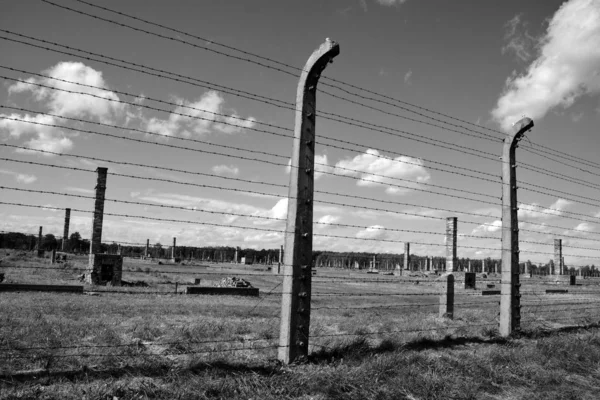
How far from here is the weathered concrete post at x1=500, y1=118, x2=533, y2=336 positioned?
678 centimetres

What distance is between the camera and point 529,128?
7.12 m

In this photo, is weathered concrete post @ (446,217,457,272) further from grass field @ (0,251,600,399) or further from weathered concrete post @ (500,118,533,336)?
weathered concrete post @ (500,118,533,336)

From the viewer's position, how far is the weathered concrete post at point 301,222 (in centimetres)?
437

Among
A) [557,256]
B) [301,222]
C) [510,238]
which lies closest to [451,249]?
[557,256]

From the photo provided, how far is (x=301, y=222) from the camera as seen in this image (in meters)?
4.47

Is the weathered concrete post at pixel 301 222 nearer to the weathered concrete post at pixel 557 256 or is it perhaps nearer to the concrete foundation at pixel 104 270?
the concrete foundation at pixel 104 270

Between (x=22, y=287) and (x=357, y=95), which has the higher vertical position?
(x=357, y=95)

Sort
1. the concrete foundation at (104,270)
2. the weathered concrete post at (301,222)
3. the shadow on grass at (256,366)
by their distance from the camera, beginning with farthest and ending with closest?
the concrete foundation at (104,270) < the weathered concrete post at (301,222) < the shadow on grass at (256,366)

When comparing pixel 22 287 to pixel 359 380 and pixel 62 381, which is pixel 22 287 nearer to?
pixel 62 381

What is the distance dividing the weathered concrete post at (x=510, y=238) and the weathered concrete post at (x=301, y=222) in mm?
3925

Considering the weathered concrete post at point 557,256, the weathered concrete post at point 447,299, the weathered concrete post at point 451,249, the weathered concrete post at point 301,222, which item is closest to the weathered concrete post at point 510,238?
the weathered concrete post at point 301,222

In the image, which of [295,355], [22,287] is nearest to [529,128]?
[295,355]

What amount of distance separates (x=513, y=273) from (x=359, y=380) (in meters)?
4.00

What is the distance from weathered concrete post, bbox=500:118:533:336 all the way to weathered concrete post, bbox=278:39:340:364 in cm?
393
